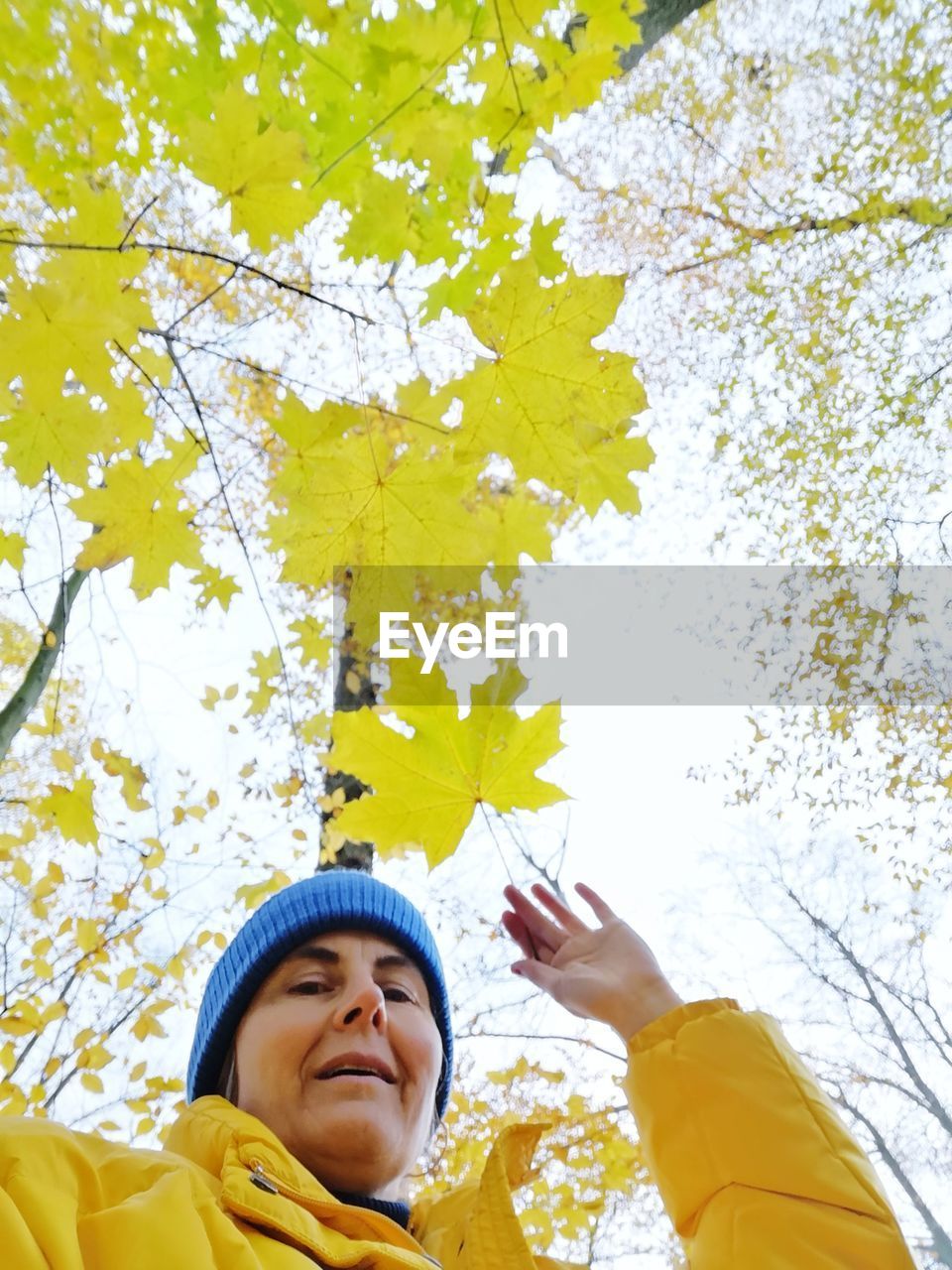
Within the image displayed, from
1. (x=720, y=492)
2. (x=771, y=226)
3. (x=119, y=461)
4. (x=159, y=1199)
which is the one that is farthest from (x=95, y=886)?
(x=771, y=226)

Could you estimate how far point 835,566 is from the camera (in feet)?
18.4

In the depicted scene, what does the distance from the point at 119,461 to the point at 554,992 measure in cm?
124

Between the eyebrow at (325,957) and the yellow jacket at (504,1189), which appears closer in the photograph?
the yellow jacket at (504,1189)

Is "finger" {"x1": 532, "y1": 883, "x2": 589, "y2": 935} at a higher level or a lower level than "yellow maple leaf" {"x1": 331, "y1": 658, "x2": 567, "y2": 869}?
lower

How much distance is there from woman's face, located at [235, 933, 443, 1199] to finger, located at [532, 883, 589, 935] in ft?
1.14

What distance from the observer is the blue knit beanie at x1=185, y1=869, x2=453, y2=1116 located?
1.65 metres

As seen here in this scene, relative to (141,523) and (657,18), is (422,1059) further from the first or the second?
(657,18)

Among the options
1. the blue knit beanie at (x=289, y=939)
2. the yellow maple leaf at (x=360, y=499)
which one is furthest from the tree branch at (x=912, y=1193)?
the yellow maple leaf at (x=360, y=499)

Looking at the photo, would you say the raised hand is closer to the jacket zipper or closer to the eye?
the eye

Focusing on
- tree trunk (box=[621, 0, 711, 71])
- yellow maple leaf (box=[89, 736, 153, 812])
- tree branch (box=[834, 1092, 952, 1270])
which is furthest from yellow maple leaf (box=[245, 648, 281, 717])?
tree branch (box=[834, 1092, 952, 1270])

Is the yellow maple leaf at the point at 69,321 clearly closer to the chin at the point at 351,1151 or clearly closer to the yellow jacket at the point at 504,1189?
the yellow jacket at the point at 504,1189

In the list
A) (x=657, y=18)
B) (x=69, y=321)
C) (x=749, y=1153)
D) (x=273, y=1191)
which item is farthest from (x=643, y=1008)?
(x=657, y=18)

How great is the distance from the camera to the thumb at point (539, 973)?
1333mm

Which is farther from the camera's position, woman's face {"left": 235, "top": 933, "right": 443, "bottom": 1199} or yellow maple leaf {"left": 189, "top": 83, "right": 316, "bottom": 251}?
woman's face {"left": 235, "top": 933, "right": 443, "bottom": 1199}
